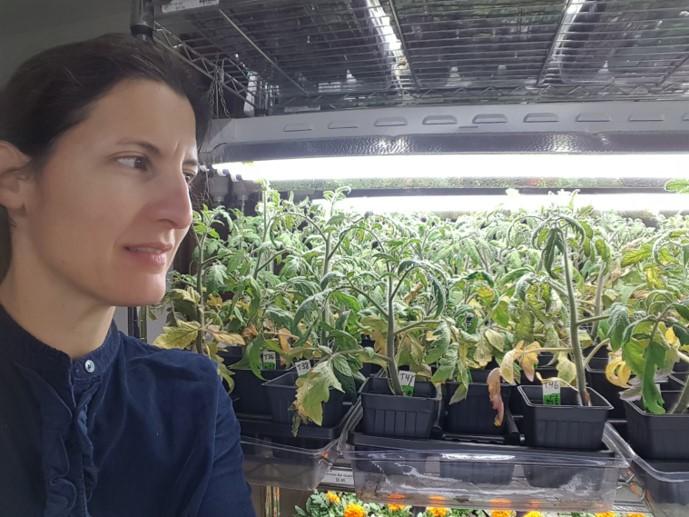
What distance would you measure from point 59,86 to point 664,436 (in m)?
1.00

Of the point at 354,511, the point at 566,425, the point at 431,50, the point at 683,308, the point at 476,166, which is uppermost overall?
the point at 431,50

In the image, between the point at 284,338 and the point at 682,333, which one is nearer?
the point at 682,333

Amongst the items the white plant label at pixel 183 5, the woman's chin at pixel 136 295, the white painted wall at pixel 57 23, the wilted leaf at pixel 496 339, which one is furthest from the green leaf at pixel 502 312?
the white painted wall at pixel 57 23

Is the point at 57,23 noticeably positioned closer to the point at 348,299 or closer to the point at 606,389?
the point at 348,299

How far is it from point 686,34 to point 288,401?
995 mm

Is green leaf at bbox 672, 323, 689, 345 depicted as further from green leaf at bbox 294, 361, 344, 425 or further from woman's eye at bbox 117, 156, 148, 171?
woman's eye at bbox 117, 156, 148, 171

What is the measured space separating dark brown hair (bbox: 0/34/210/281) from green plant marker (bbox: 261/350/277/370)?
52 cm

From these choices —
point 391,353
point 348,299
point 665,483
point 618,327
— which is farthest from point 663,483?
point 348,299

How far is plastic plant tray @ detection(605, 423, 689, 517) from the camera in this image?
68 cm

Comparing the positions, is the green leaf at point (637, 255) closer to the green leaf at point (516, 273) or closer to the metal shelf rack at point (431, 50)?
the green leaf at point (516, 273)

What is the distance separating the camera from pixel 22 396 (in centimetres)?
60

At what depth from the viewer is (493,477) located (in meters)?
0.74

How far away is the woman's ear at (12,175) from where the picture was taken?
583 mm

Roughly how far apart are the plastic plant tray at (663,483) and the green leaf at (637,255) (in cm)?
36
